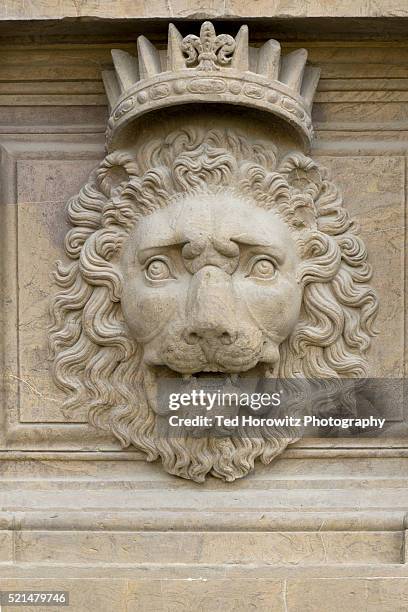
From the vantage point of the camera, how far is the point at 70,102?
3.46m

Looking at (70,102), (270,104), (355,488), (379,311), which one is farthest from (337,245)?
(70,102)

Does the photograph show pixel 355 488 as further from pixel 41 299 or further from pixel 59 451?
pixel 41 299

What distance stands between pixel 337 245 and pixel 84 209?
81 centimetres

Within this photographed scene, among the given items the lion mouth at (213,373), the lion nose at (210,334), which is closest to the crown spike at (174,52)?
the lion nose at (210,334)

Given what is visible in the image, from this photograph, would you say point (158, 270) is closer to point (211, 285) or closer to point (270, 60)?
point (211, 285)

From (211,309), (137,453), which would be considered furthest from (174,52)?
(137,453)

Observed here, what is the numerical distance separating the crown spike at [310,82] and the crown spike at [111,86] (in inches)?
23.0

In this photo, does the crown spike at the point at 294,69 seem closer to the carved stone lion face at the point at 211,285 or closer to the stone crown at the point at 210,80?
the stone crown at the point at 210,80

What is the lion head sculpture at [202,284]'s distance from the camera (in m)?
3.18

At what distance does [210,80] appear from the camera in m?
3.12

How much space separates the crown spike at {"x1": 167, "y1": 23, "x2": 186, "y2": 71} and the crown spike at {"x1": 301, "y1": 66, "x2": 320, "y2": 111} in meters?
0.43

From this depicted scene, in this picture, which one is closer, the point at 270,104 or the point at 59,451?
the point at 270,104

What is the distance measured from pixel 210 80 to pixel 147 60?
228mm

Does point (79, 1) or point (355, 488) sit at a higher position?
point (79, 1)
